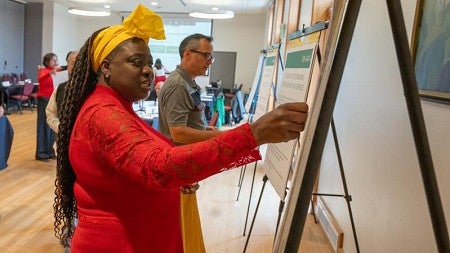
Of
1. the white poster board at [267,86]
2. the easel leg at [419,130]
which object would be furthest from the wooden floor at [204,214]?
the easel leg at [419,130]

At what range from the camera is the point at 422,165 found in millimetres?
1034

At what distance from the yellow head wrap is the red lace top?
102 mm

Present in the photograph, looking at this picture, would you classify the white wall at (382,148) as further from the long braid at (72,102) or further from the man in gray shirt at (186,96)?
the long braid at (72,102)

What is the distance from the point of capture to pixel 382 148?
6.87 ft

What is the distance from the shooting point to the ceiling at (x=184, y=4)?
10500 millimetres

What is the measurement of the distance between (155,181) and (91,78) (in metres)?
0.52

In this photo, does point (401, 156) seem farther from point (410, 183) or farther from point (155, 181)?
point (155, 181)

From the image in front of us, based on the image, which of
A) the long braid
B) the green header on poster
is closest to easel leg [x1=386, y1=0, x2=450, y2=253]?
the green header on poster

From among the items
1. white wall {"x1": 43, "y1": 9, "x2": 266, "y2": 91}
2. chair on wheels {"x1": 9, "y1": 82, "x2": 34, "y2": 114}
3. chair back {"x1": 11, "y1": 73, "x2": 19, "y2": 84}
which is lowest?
chair on wheels {"x1": 9, "y1": 82, "x2": 34, "y2": 114}

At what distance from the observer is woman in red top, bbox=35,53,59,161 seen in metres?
5.33

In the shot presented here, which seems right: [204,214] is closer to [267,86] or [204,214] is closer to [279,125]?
[267,86]

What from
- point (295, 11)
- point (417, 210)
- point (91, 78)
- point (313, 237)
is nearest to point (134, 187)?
point (91, 78)

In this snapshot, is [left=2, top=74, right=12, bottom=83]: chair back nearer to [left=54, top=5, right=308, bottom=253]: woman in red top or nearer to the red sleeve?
[left=54, top=5, right=308, bottom=253]: woman in red top

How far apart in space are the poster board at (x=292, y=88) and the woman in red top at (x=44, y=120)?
428cm
